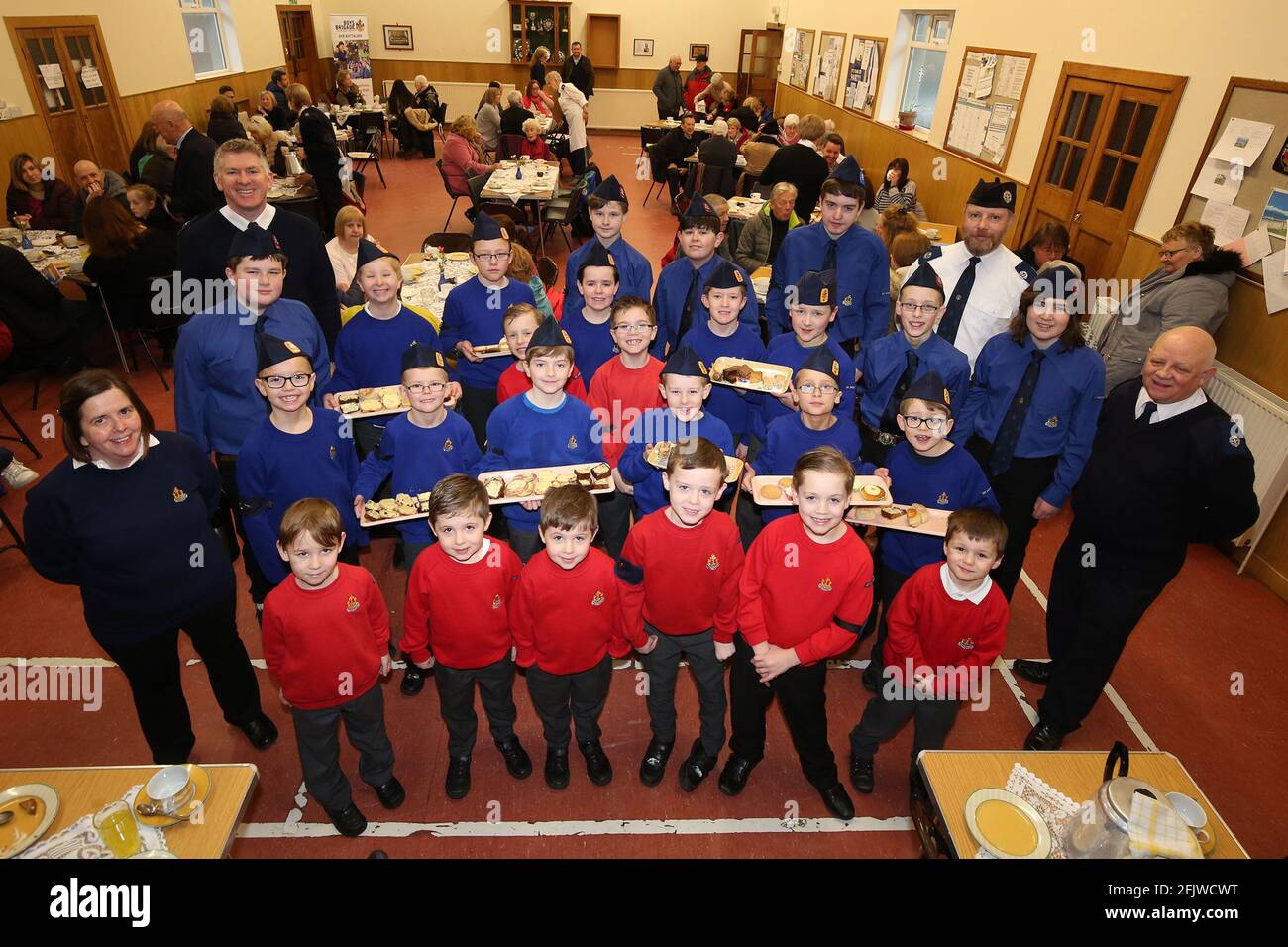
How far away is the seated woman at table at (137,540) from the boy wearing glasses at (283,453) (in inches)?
7.7

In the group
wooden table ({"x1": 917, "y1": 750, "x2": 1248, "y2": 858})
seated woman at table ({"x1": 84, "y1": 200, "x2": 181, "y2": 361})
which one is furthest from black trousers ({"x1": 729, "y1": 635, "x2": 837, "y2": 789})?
seated woman at table ({"x1": 84, "y1": 200, "x2": 181, "y2": 361})

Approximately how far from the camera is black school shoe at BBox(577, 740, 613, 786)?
3.33 metres

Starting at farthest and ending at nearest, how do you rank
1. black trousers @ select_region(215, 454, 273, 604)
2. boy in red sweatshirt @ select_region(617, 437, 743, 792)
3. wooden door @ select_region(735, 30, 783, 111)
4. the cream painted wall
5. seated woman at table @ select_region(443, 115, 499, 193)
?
wooden door @ select_region(735, 30, 783, 111), seated woman at table @ select_region(443, 115, 499, 193), the cream painted wall, black trousers @ select_region(215, 454, 273, 604), boy in red sweatshirt @ select_region(617, 437, 743, 792)

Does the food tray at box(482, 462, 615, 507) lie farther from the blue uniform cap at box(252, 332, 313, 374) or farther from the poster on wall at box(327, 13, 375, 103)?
the poster on wall at box(327, 13, 375, 103)

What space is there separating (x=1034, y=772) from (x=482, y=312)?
12.5 ft

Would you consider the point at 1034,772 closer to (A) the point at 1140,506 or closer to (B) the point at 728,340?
(A) the point at 1140,506

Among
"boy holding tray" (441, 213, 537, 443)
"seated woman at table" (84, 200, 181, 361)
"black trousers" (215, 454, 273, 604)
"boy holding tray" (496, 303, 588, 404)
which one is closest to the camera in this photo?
"black trousers" (215, 454, 273, 604)

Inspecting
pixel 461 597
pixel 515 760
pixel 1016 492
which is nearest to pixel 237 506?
pixel 461 597

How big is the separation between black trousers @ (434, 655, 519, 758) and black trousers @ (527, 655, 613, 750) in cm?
15

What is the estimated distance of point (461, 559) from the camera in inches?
112

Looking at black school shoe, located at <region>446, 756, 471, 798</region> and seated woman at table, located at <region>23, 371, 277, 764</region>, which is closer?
seated woman at table, located at <region>23, 371, 277, 764</region>
